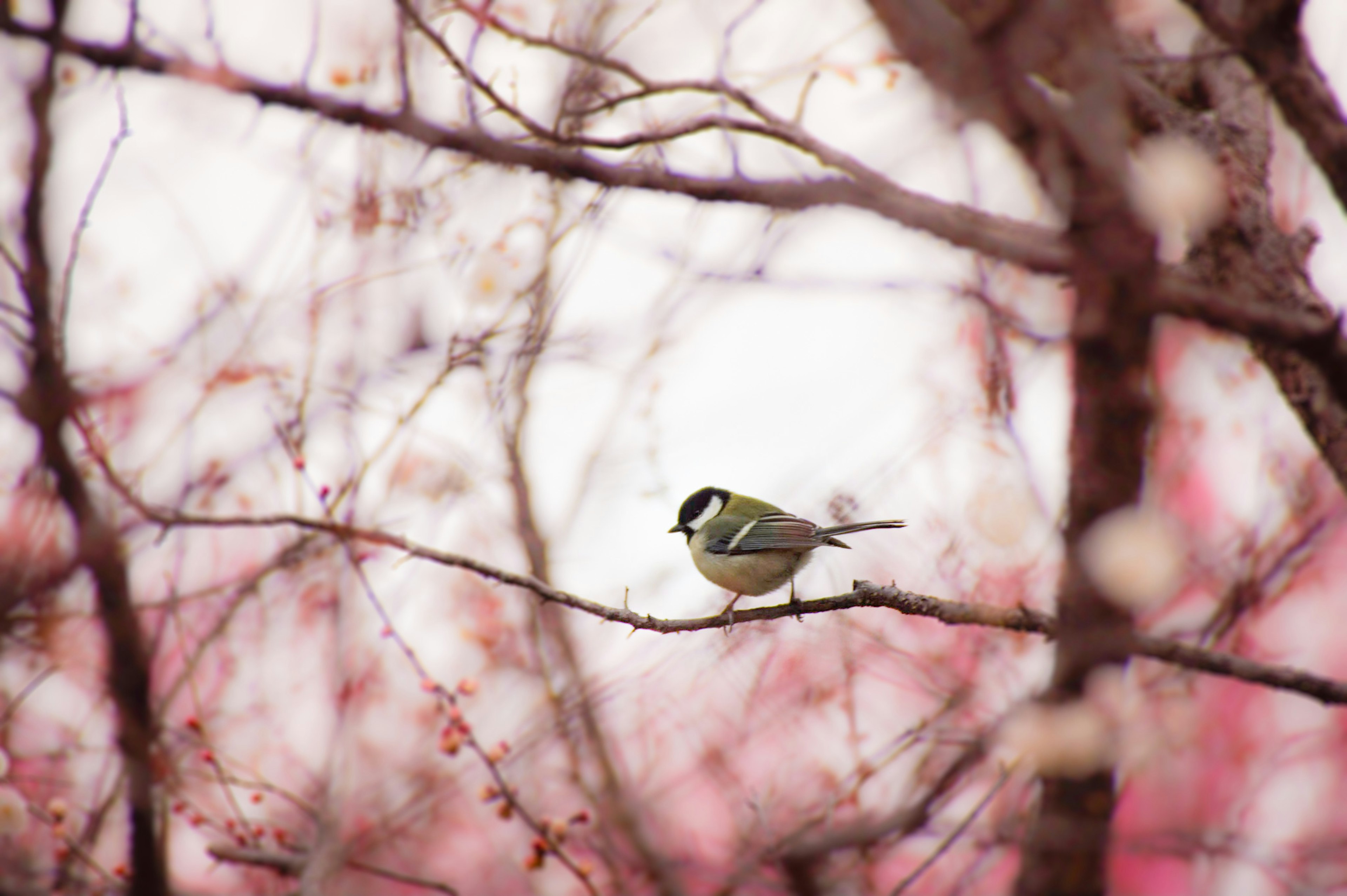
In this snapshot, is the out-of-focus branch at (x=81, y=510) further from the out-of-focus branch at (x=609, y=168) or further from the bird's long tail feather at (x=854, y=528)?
the bird's long tail feather at (x=854, y=528)

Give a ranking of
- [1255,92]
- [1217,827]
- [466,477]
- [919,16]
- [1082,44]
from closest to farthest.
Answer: [1082,44], [919,16], [1255,92], [1217,827], [466,477]

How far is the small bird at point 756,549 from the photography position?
140 inches

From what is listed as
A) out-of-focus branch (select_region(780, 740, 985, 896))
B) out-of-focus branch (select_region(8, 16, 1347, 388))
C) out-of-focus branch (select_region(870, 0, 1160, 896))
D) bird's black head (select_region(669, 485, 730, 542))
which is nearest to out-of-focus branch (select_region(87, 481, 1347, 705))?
out-of-focus branch (select_region(870, 0, 1160, 896))

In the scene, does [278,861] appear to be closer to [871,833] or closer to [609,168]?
[871,833]

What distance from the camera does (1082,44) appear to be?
7.06ft

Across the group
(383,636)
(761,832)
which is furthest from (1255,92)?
(383,636)

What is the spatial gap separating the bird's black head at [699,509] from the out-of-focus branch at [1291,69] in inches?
101

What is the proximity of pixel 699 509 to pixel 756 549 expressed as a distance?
0.79 meters

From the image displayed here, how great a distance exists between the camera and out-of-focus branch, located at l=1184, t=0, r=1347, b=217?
2.37 m

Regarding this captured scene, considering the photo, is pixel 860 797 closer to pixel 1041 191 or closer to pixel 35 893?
pixel 1041 191

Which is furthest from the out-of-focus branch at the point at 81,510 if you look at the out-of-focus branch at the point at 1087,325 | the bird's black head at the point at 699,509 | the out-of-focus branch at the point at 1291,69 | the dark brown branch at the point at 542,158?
the out-of-focus branch at the point at 1291,69

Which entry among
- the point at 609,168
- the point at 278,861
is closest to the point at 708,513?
the point at 609,168

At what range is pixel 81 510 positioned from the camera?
3.47m

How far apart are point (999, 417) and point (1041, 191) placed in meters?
0.93
